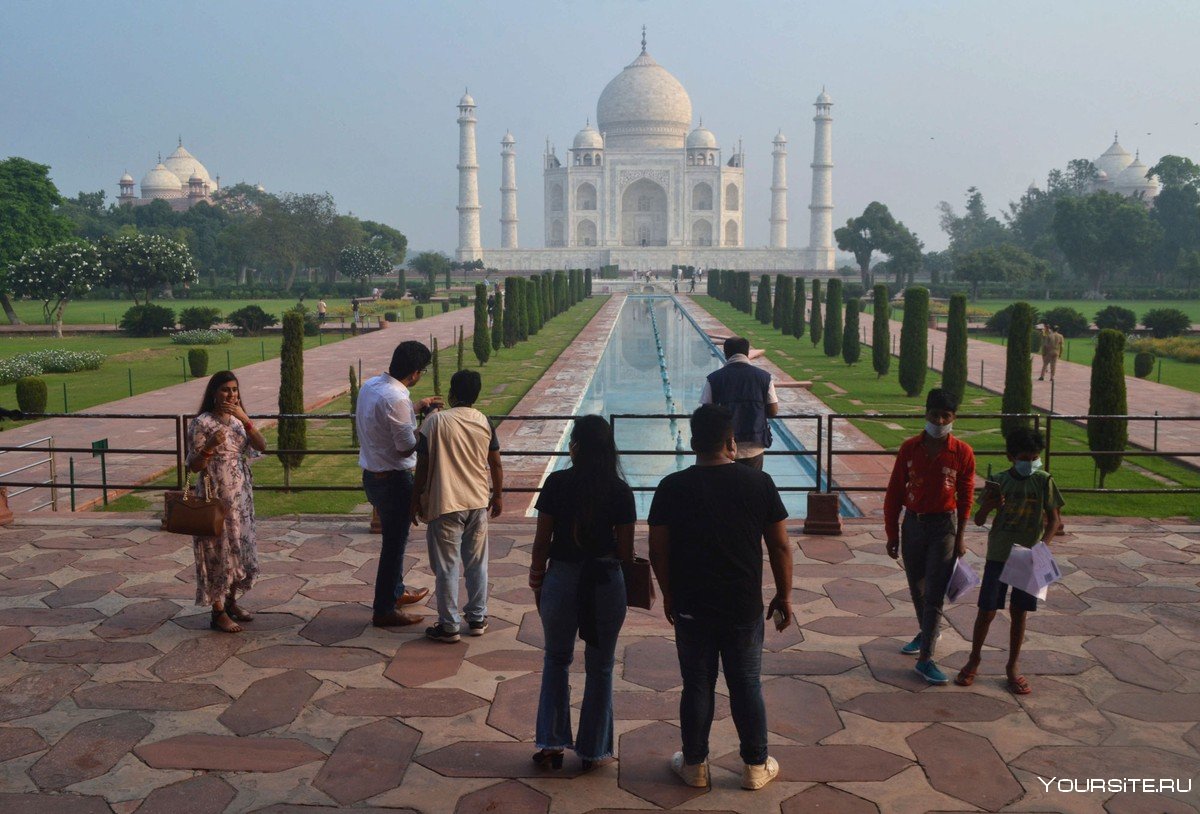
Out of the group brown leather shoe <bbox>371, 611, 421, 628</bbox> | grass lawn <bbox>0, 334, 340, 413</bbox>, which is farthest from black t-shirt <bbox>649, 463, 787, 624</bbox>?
grass lawn <bbox>0, 334, 340, 413</bbox>

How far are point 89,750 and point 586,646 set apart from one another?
1389mm

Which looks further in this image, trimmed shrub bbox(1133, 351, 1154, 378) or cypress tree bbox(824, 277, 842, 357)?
cypress tree bbox(824, 277, 842, 357)

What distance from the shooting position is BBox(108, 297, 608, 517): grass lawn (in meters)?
6.80

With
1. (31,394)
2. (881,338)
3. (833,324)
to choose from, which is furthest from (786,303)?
(31,394)

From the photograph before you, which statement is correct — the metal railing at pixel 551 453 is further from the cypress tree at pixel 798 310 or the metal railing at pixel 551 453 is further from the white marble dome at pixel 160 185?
the white marble dome at pixel 160 185

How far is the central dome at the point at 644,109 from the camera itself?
56.9m

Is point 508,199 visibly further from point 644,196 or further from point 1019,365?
point 1019,365

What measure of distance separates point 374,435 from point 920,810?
6.88 ft

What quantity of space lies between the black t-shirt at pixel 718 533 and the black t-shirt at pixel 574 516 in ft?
0.36

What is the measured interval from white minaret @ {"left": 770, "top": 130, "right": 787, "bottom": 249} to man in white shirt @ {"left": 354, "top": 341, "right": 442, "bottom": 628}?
54678 millimetres

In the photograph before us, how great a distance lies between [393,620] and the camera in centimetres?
396

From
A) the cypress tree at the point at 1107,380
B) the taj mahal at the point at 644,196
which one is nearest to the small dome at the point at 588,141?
the taj mahal at the point at 644,196

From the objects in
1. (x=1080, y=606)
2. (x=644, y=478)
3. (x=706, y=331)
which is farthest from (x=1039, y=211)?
(x=1080, y=606)

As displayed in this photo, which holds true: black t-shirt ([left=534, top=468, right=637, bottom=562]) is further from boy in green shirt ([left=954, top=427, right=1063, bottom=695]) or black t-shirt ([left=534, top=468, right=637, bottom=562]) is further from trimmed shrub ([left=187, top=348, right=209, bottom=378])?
trimmed shrub ([left=187, top=348, right=209, bottom=378])
